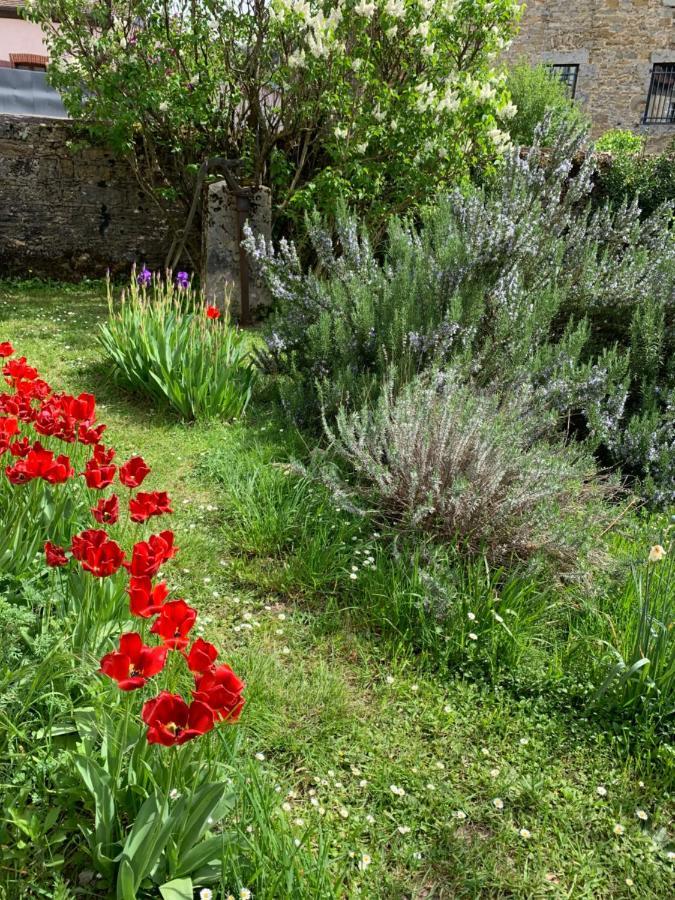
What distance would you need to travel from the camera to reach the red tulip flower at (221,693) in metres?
1.14

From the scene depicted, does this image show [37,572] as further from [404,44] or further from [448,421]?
[404,44]

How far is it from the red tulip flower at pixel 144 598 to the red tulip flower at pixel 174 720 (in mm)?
210

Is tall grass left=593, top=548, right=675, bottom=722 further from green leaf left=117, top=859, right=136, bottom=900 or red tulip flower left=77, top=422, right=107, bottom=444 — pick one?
red tulip flower left=77, top=422, right=107, bottom=444

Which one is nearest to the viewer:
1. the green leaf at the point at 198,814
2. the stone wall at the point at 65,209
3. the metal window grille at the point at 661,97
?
the green leaf at the point at 198,814

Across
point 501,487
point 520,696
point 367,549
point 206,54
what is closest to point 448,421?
point 501,487

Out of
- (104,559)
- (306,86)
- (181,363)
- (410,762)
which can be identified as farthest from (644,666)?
(306,86)

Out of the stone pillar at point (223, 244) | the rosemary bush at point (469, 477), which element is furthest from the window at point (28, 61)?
the rosemary bush at point (469, 477)

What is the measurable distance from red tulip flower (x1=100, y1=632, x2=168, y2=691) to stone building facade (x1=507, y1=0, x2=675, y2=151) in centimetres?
2000

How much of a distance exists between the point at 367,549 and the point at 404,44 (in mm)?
5896

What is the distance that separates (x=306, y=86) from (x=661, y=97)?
1594 centimetres

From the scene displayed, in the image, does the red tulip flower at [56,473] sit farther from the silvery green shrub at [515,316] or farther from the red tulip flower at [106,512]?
the silvery green shrub at [515,316]

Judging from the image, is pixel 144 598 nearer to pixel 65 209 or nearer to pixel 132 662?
pixel 132 662

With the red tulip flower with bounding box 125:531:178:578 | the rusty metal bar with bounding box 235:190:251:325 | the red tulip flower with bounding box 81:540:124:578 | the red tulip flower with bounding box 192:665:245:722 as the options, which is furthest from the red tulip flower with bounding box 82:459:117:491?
the rusty metal bar with bounding box 235:190:251:325

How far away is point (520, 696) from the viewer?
2205 millimetres
